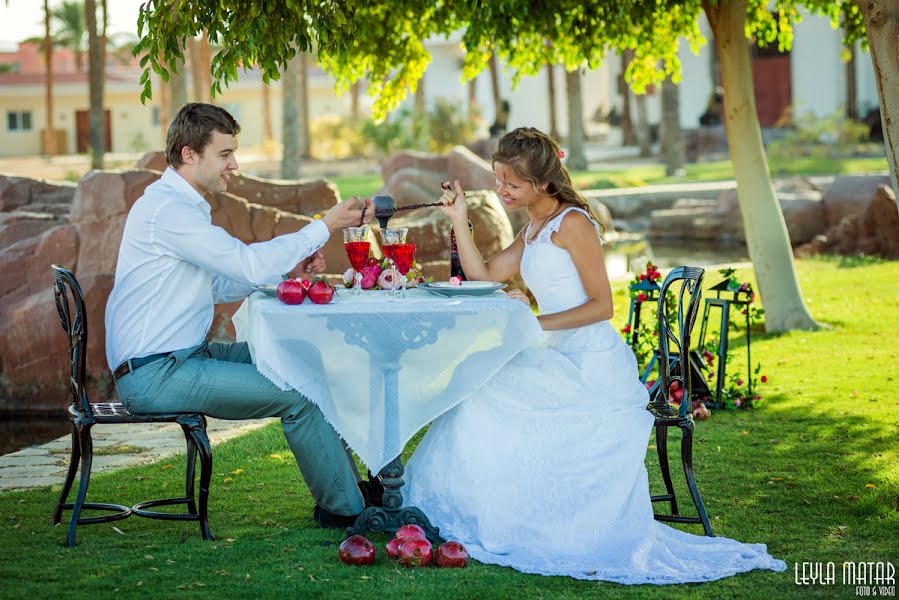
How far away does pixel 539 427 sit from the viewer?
438cm

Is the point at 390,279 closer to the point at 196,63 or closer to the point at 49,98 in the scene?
the point at 196,63

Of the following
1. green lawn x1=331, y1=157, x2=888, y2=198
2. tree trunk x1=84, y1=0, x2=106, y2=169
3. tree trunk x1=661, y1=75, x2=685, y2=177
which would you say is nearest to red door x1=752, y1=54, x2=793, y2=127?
green lawn x1=331, y1=157, x2=888, y2=198

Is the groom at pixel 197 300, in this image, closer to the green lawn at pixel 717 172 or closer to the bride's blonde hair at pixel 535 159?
the bride's blonde hair at pixel 535 159

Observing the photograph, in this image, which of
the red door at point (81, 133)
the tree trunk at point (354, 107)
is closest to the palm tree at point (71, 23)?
the red door at point (81, 133)

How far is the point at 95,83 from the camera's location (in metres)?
21.4

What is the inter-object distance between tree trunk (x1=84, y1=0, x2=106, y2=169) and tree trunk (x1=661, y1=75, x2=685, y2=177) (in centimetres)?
1226

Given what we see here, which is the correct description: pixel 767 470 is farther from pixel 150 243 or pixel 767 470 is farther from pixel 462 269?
pixel 150 243

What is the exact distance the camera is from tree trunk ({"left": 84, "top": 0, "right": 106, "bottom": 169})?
20.0 meters

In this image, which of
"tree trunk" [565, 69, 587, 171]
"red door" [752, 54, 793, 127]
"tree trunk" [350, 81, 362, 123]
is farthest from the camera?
"tree trunk" [350, 81, 362, 123]

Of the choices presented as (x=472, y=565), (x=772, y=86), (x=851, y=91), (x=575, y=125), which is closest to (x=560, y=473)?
(x=472, y=565)

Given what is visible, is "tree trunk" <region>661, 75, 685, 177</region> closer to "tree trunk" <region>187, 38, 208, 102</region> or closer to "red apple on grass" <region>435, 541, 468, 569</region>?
"tree trunk" <region>187, 38, 208, 102</region>

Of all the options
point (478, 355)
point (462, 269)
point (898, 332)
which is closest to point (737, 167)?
point (898, 332)

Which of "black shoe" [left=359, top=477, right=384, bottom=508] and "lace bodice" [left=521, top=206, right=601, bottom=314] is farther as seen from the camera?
"black shoe" [left=359, top=477, right=384, bottom=508]

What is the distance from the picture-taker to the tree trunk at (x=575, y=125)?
2681 centimetres
